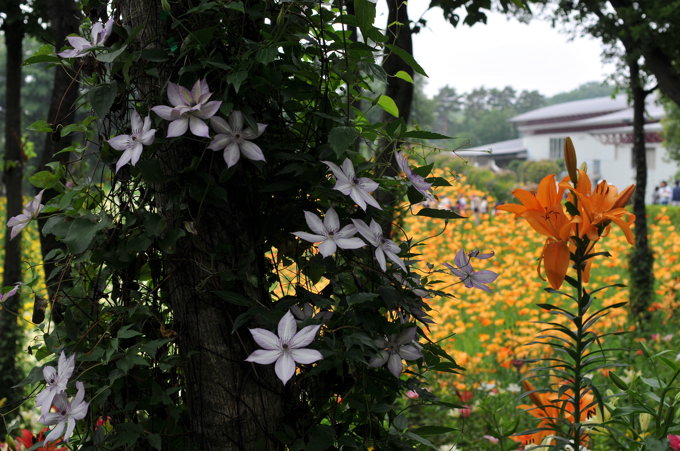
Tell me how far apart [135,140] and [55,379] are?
387mm

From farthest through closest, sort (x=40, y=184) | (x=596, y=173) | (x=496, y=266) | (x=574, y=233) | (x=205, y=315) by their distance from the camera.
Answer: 1. (x=596, y=173)
2. (x=496, y=266)
3. (x=574, y=233)
4. (x=40, y=184)
5. (x=205, y=315)

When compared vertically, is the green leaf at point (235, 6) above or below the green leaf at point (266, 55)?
above

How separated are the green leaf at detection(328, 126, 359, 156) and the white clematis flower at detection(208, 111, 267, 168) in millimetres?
101

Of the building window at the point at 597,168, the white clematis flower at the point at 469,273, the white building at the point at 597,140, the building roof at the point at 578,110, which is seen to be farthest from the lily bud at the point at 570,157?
the building roof at the point at 578,110

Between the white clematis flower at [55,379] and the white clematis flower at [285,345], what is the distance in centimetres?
31

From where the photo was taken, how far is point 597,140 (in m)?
35.3

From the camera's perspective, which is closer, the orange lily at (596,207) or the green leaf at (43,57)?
the green leaf at (43,57)

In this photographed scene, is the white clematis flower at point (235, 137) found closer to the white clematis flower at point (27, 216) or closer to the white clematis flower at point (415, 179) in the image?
the white clematis flower at point (415, 179)

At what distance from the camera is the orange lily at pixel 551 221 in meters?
1.29

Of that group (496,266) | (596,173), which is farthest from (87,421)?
(596,173)

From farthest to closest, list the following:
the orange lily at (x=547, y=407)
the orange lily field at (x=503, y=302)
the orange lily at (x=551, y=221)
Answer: the orange lily field at (x=503, y=302)
the orange lily at (x=547, y=407)
the orange lily at (x=551, y=221)

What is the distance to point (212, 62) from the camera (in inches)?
38.8

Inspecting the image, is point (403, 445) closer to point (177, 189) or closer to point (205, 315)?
point (205, 315)

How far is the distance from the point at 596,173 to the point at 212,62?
1422 inches
